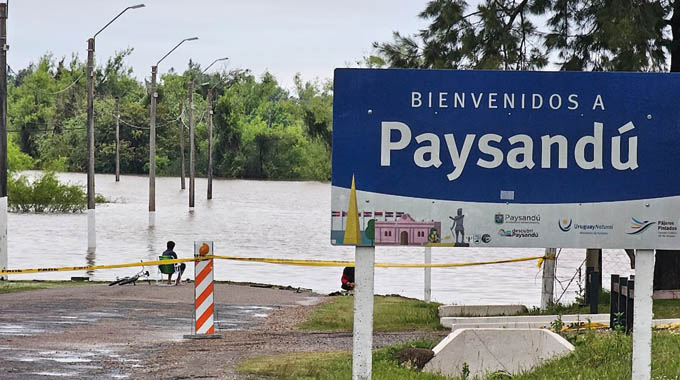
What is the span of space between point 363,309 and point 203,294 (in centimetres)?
715

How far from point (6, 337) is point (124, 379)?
13.0 feet

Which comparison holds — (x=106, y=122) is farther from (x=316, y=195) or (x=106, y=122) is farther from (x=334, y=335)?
(x=334, y=335)

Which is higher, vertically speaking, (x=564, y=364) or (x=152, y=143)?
(x=152, y=143)

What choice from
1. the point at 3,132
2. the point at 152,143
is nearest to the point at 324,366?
the point at 3,132

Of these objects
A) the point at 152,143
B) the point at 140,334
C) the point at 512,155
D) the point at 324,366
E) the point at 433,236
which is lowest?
the point at 140,334

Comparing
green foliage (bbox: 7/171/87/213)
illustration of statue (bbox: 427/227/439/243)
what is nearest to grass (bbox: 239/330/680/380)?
illustration of statue (bbox: 427/227/439/243)

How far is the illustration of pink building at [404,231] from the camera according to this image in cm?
873

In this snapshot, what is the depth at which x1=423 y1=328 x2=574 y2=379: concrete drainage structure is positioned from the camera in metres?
11.8

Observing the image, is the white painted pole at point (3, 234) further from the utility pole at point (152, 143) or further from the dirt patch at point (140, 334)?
the utility pole at point (152, 143)

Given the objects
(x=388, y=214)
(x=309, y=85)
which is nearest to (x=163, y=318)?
(x=388, y=214)

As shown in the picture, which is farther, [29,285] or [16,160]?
[16,160]

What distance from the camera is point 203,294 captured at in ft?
51.0

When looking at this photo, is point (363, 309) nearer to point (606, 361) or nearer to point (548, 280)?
point (606, 361)

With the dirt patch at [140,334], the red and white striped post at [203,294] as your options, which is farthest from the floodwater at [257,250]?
the red and white striped post at [203,294]
